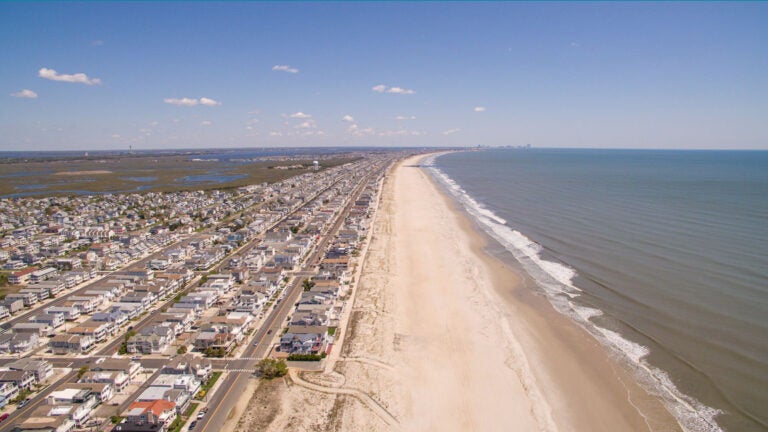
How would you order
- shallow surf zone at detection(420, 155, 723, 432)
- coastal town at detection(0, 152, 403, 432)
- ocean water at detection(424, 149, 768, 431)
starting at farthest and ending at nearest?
ocean water at detection(424, 149, 768, 431), coastal town at detection(0, 152, 403, 432), shallow surf zone at detection(420, 155, 723, 432)

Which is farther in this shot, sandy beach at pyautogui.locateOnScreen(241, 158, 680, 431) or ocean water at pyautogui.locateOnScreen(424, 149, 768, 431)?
ocean water at pyautogui.locateOnScreen(424, 149, 768, 431)

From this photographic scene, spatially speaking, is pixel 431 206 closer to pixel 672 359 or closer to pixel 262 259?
pixel 262 259

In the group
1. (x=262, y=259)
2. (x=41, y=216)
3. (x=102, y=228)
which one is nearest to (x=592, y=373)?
(x=262, y=259)

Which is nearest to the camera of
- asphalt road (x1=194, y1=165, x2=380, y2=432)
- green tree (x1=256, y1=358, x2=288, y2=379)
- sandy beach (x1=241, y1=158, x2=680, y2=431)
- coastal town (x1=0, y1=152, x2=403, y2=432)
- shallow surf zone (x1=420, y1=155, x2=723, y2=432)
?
asphalt road (x1=194, y1=165, x2=380, y2=432)

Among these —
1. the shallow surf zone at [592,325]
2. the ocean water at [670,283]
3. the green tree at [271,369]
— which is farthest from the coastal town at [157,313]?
the ocean water at [670,283]

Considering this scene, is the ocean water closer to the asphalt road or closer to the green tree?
the green tree

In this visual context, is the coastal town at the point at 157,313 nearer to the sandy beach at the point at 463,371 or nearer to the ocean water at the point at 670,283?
the sandy beach at the point at 463,371

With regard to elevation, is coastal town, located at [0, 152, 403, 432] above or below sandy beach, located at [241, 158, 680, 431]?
above

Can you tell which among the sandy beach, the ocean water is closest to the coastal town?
the sandy beach
